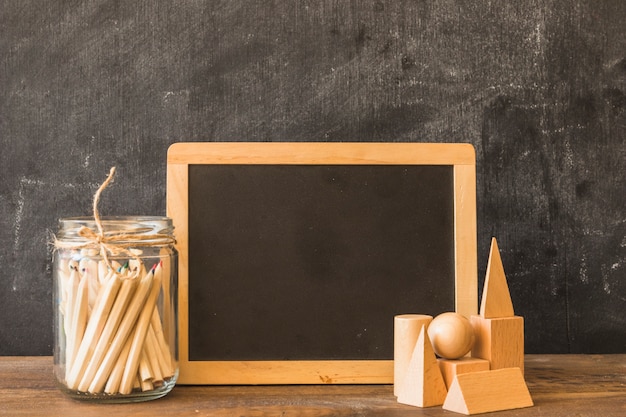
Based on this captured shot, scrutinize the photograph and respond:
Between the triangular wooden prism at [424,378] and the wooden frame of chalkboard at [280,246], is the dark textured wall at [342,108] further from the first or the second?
the triangular wooden prism at [424,378]

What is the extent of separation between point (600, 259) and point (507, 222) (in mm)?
176

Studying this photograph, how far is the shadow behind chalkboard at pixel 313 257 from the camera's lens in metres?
1.00

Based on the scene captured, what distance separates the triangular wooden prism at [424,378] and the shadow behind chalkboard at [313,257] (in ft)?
0.44

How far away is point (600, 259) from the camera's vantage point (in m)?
1.23

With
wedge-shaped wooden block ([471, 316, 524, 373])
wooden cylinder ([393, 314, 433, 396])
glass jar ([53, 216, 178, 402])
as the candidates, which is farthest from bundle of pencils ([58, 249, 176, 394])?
wedge-shaped wooden block ([471, 316, 524, 373])

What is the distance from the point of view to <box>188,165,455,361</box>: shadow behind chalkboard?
1001 mm

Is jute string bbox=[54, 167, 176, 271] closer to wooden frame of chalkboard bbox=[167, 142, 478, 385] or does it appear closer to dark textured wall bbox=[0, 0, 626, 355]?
wooden frame of chalkboard bbox=[167, 142, 478, 385]

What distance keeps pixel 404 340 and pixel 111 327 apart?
14.6 inches

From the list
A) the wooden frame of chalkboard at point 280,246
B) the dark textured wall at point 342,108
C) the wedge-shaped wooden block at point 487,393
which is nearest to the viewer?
the wedge-shaped wooden block at point 487,393

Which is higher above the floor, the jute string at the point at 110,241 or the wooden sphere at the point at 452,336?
the jute string at the point at 110,241

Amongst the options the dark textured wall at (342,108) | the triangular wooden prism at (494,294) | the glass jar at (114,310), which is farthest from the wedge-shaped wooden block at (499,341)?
the glass jar at (114,310)

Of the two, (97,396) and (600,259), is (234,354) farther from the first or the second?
(600,259)

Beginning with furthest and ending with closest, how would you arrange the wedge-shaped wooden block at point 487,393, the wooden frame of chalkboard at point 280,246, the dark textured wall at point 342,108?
the dark textured wall at point 342,108
the wooden frame of chalkboard at point 280,246
the wedge-shaped wooden block at point 487,393

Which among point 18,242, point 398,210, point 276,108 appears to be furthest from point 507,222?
point 18,242
